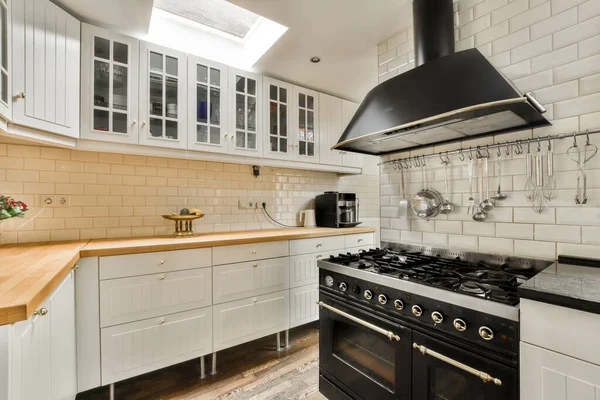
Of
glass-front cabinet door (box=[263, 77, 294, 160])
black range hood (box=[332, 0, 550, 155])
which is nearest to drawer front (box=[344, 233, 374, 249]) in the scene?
glass-front cabinet door (box=[263, 77, 294, 160])

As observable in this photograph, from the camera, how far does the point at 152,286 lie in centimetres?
178

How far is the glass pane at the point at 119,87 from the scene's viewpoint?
Result: 6.30 ft

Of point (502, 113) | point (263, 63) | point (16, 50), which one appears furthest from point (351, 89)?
point (16, 50)

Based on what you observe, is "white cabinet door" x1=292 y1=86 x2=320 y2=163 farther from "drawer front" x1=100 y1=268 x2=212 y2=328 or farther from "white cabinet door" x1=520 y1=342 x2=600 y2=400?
"white cabinet door" x1=520 y1=342 x2=600 y2=400

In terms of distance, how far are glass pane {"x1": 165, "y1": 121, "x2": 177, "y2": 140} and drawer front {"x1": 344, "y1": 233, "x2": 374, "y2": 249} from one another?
180 cm

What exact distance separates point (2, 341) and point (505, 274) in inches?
72.2

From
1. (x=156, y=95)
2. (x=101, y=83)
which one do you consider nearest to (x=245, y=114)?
(x=156, y=95)

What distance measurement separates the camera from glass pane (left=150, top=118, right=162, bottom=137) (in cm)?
204

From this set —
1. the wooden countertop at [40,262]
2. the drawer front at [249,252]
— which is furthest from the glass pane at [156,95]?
the drawer front at [249,252]

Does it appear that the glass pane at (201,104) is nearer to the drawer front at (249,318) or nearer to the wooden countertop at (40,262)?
the wooden countertop at (40,262)

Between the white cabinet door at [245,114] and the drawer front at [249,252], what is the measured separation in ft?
2.70

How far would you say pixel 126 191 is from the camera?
7.28 ft

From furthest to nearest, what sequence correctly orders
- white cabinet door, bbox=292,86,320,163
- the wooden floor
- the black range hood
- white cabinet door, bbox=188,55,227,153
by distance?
1. white cabinet door, bbox=292,86,320,163
2. white cabinet door, bbox=188,55,227,153
3. the wooden floor
4. the black range hood

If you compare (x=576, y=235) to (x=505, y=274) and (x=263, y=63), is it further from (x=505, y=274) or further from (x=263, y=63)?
(x=263, y=63)
